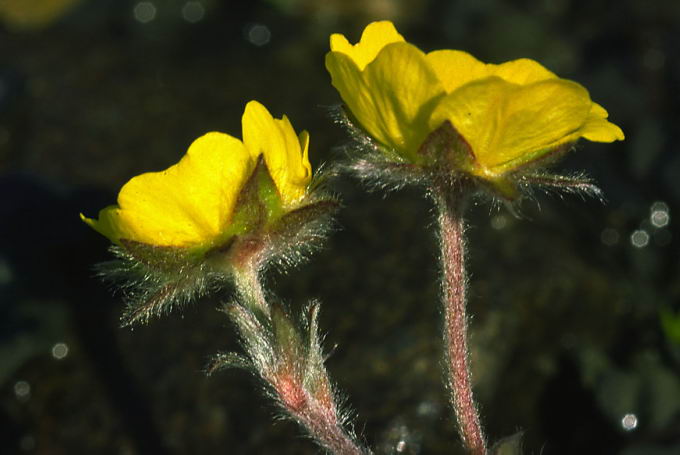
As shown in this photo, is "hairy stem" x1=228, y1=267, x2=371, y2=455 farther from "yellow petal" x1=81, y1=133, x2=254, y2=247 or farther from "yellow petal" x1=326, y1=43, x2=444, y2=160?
"yellow petal" x1=326, y1=43, x2=444, y2=160

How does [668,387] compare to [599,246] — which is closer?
[668,387]

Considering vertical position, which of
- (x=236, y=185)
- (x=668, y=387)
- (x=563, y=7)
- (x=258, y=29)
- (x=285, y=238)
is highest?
(x=236, y=185)

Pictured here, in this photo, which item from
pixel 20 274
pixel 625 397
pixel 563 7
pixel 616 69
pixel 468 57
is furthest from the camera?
pixel 563 7

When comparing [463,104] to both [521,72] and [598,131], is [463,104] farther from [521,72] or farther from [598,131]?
[598,131]

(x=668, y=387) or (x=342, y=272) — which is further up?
(x=342, y=272)

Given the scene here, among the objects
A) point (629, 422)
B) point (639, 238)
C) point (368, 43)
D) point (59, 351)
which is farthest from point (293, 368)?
point (639, 238)

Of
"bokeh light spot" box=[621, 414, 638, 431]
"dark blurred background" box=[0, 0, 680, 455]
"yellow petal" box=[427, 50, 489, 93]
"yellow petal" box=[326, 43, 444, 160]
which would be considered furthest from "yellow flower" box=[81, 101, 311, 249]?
A: "bokeh light spot" box=[621, 414, 638, 431]

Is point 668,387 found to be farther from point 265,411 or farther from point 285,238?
point 285,238

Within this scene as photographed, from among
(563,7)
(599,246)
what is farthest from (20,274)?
(563,7)
